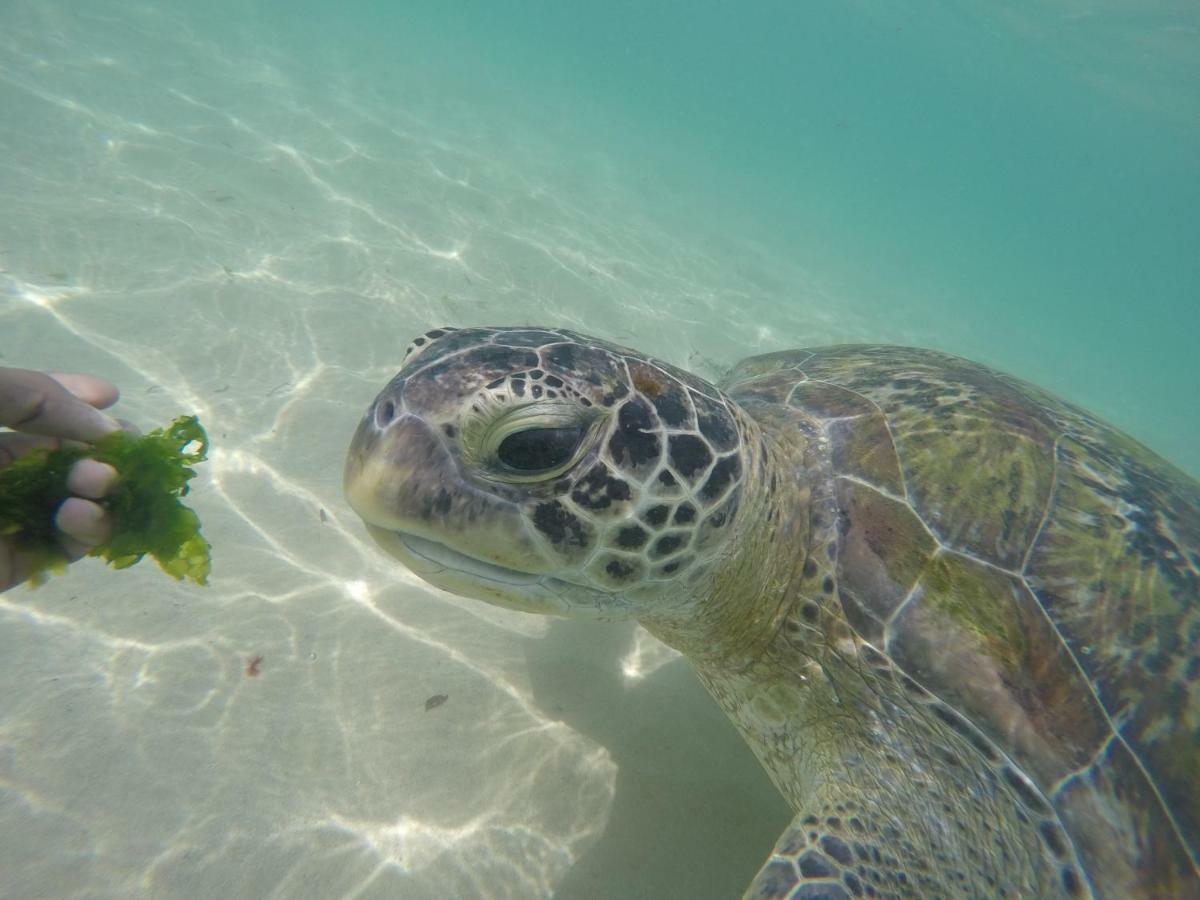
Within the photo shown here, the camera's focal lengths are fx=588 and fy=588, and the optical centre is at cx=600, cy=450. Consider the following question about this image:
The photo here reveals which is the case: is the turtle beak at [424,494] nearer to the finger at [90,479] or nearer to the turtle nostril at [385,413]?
the turtle nostril at [385,413]

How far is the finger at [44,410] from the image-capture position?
3.51 feet

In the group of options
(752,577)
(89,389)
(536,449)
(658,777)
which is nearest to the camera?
(89,389)

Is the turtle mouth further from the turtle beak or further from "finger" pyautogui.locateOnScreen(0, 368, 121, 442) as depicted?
"finger" pyautogui.locateOnScreen(0, 368, 121, 442)

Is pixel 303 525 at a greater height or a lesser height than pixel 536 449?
lesser

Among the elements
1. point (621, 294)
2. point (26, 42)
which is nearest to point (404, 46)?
point (26, 42)

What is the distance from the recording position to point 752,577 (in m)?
2.04

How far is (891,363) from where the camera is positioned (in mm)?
3115

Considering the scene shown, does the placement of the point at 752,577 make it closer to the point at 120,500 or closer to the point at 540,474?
the point at 540,474

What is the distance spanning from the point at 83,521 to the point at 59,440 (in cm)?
26

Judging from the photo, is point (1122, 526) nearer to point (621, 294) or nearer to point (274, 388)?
point (274, 388)

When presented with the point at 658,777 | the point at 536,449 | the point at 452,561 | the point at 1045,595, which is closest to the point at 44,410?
the point at 452,561

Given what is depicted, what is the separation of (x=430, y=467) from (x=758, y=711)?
1.51m

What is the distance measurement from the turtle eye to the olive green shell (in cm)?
115

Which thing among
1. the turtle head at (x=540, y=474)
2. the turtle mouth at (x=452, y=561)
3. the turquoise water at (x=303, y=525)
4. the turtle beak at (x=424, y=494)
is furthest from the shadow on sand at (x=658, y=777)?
the turtle beak at (x=424, y=494)
